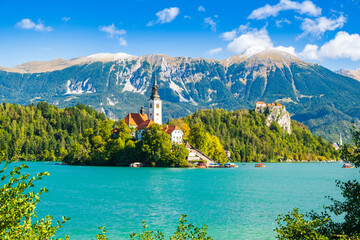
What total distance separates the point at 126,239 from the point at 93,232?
12.7ft

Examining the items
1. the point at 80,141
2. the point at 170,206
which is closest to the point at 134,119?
the point at 80,141

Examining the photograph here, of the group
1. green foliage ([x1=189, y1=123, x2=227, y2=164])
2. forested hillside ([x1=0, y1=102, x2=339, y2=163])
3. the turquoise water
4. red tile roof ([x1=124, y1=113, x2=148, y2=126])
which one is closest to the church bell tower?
red tile roof ([x1=124, y1=113, x2=148, y2=126])

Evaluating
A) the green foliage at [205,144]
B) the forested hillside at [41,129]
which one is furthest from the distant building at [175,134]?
the forested hillside at [41,129]

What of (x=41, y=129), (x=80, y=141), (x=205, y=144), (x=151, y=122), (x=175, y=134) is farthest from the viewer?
(x=41, y=129)

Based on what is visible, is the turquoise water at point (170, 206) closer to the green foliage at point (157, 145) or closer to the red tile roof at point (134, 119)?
the green foliage at point (157, 145)

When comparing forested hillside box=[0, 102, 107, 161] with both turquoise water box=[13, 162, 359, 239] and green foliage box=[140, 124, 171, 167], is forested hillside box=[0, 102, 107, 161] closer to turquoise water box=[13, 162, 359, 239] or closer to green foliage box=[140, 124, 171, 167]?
green foliage box=[140, 124, 171, 167]

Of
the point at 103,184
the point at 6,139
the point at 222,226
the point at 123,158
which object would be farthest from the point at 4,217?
the point at 6,139

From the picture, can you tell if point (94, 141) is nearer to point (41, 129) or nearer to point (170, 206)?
point (41, 129)

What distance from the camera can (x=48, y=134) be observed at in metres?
177

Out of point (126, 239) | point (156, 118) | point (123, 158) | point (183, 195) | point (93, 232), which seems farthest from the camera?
point (156, 118)

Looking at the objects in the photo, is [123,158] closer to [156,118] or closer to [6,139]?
[156,118]

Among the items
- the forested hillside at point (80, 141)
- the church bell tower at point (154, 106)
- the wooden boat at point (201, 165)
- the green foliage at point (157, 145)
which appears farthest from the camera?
the church bell tower at point (154, 106)

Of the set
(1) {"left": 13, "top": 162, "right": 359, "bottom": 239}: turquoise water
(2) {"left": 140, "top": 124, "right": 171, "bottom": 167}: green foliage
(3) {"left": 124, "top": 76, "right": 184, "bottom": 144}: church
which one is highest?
(3) {"left": 124, "top": 76, "right": 184, "bottom": 144}: church

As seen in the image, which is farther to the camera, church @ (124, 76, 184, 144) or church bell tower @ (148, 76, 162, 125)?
church bell tower @ (148, 76, 162, 125)
